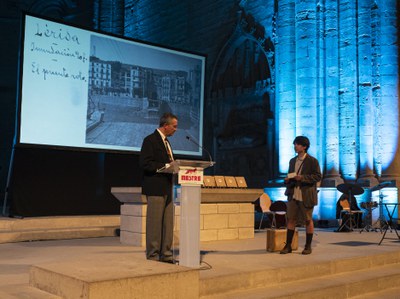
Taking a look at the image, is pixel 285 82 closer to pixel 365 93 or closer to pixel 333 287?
pixel 365 93

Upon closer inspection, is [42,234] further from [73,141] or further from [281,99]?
[281,99]

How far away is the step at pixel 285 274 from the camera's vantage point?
4.64 m

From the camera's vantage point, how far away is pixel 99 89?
11.0 meters

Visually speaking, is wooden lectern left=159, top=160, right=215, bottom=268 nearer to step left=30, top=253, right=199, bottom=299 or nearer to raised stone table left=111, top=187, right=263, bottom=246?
step left=30, top=253, right=199, bottom=299

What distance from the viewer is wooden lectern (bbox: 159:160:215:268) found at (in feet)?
15.9

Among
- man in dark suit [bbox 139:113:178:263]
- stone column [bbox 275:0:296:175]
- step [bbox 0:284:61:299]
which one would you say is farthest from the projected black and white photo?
step [bbox 0:284:61:299]

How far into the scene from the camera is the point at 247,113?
16.1m

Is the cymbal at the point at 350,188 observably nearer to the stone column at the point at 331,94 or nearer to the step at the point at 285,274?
the stone column at the point at 331,94

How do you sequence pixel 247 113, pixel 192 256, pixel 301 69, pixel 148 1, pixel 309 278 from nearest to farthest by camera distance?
pixel 192 256, pixel 309 278, pixel 301 69, pixel 247 113, pixel 148 1

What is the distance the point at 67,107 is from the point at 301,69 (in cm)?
653

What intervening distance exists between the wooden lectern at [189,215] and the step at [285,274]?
14.5 inches

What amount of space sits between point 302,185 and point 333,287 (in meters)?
1.54

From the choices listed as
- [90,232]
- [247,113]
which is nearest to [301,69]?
[247,113]

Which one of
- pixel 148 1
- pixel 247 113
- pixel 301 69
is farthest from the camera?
pixel 148 1
